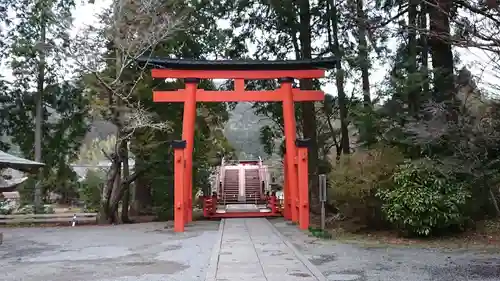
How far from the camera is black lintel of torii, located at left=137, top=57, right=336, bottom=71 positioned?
52.8 ft

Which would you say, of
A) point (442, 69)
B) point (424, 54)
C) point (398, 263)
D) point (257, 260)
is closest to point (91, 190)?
point (424, 54)

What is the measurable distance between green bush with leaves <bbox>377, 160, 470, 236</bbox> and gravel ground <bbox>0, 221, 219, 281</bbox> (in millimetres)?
4532

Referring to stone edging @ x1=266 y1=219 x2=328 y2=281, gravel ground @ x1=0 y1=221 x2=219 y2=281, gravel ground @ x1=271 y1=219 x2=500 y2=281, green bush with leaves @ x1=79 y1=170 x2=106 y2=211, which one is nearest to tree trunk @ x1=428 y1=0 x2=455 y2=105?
gravel ground @ x1=271 y1=219 x2=500 y2=281

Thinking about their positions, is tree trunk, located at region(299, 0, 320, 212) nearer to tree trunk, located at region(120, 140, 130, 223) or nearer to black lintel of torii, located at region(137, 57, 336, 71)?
black lintel of torii, located at region(137, 57, 336, 71)

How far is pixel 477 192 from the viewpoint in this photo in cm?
1281

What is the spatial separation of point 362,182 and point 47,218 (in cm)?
1379

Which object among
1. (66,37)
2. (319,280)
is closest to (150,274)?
(319,280)

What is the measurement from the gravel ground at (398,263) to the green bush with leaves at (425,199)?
1.11 metres

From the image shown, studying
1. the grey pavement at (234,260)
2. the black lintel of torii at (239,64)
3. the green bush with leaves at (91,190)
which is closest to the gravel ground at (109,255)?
the grey pavement at (234,260)

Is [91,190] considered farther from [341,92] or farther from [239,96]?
[341,92]

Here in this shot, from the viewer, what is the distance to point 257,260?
8.80 m

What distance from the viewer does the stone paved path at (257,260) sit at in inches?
289

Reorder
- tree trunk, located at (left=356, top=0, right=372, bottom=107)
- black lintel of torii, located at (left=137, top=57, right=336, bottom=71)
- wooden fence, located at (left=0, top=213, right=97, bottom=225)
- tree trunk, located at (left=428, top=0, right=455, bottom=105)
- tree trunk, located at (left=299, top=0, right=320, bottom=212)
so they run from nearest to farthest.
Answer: tree trunk, located at (left=356, top=0, right=372, bottom=107)
tree trunk, located at (left=428, top=0, right=455, bottom=105)
black lintel of torii, located at (left=137, top=57, right=336, bottom=71)
tree trunk, located at (left=299, top=0, right=320, bottom=212)
wooden fence, located at (left=0, top=213, right=97, bottom=225)

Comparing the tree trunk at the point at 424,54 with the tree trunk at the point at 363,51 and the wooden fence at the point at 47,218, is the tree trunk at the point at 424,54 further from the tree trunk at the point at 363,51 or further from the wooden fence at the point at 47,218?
the wooden fence at the point at 47,218
